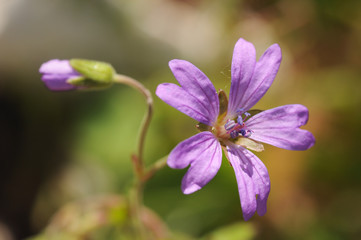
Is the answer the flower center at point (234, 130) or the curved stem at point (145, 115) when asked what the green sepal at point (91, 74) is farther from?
the flower center at point (234, 130)

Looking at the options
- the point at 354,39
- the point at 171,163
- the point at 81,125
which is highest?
the point at 354,39

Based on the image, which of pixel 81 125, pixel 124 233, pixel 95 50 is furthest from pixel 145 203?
pixel 95 50

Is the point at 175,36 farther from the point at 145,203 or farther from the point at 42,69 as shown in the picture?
the point at 42,69

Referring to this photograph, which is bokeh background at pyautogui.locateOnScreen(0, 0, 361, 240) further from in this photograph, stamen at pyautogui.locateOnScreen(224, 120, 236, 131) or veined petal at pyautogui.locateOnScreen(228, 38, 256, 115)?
veined petal at pyautogui.locateOnScreen(228, 38, 256, 115)

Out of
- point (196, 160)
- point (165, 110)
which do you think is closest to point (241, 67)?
point (196, 160)

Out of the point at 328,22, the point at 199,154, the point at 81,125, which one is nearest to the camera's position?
the point at 199,154

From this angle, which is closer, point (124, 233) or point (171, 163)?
point (171, 163)

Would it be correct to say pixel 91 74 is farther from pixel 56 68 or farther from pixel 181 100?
pixel 181 100

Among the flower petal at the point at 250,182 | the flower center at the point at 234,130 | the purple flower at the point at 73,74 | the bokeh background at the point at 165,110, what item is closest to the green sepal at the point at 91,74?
the purple flower at the point at 73,74
